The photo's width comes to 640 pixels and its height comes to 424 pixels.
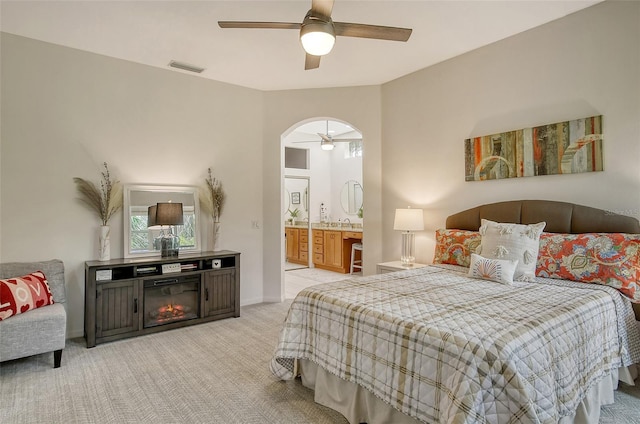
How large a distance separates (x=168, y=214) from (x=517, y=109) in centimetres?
381

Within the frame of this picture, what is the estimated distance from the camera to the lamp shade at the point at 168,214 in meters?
3.77

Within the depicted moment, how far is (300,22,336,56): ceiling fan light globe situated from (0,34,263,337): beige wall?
265 cm

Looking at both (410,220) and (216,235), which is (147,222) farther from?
(410,220)

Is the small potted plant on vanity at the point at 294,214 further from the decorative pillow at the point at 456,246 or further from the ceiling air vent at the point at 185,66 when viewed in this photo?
the decorative pillow at the point at 456,246

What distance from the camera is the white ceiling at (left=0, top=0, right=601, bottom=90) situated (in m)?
2.85

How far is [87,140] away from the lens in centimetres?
367

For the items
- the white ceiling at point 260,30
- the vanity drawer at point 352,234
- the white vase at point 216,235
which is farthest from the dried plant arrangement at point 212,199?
the vanity drawer at point 352,234

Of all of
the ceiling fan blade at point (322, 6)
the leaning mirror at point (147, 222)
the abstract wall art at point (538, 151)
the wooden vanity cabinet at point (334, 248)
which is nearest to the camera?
the ceiling fan blade at point (322, 6)

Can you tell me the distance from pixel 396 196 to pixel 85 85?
3.81 metres

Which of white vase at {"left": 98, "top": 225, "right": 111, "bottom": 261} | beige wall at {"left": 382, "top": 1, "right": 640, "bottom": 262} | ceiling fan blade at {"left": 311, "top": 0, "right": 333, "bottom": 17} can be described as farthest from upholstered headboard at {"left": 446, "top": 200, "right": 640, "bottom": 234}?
white vase at {"left": 98, "top": 225, "right": 111, "bottom": 261}

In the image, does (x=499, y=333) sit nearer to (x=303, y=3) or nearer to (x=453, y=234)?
(x=453, y=234)

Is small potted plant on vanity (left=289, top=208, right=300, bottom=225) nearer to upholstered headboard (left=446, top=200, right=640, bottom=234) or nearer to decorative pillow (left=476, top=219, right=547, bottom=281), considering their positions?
upholstered headboard (left=446, top=200, right=640, bottom=234)

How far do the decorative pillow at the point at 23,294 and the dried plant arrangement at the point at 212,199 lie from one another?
1802 millimetres

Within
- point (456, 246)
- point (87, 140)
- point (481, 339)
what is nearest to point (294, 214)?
point (87, 140)
